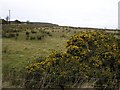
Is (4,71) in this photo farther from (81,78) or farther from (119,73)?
(119,73)

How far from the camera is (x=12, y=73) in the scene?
1188cm

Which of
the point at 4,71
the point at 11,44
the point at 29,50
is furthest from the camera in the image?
the point at 11,44

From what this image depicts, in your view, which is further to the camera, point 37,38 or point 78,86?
point 37,38

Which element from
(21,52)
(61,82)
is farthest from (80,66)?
(21,52)

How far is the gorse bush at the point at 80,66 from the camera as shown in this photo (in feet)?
37.2

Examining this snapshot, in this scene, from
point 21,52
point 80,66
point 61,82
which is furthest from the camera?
point 21,52

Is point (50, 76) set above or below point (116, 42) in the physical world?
below

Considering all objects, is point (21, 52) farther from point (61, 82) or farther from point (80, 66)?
point (61, 82)

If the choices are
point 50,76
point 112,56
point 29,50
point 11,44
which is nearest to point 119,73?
point 112,56

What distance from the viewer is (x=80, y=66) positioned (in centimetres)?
1175

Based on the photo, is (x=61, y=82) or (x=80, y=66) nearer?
Answer: (x=61, y=82)

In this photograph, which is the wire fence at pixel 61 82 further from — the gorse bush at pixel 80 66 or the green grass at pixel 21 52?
the green grass at pixel 21 52

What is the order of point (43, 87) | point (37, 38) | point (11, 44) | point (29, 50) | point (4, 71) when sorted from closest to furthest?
point (43, 87)
point (4, 71)
point (29, 50)
point (11, 44)
point (37, 38)

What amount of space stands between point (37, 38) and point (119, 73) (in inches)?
352
